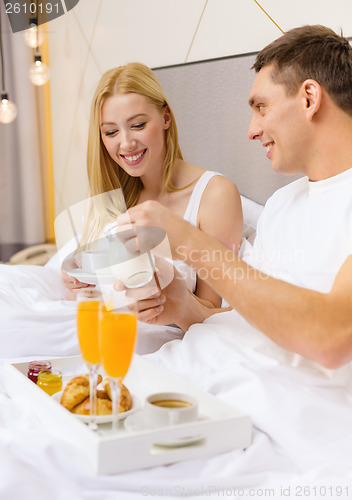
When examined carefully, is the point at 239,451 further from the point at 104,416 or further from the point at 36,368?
the point at 36,368

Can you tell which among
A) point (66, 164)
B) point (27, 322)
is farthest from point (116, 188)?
point (66, 164)

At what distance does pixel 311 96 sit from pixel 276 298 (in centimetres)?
47

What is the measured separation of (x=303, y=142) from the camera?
3.90 ft

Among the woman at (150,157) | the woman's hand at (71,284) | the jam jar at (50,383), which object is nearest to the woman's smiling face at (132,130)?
the woman at (150,157)

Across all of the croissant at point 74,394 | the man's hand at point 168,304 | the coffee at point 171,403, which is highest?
the coffee at point 171,403

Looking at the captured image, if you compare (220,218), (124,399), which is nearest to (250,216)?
(220,218)

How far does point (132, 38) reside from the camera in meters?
2.70

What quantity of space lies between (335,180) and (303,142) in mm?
110

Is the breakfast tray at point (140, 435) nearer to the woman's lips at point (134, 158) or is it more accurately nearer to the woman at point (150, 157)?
the woman at point (150, 157)

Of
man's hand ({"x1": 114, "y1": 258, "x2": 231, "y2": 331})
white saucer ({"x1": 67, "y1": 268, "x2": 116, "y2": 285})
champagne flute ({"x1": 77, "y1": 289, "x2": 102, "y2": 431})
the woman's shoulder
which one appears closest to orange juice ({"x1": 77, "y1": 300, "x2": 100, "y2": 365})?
champagne flute ({"x1": 77, "y1": 289, "x2": 102, "y2": 431})

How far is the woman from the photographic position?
5.71ft

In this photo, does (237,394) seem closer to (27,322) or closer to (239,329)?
(239,329)

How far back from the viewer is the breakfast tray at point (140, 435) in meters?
0.72

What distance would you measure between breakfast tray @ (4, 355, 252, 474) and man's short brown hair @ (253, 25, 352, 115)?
2.16 feet
